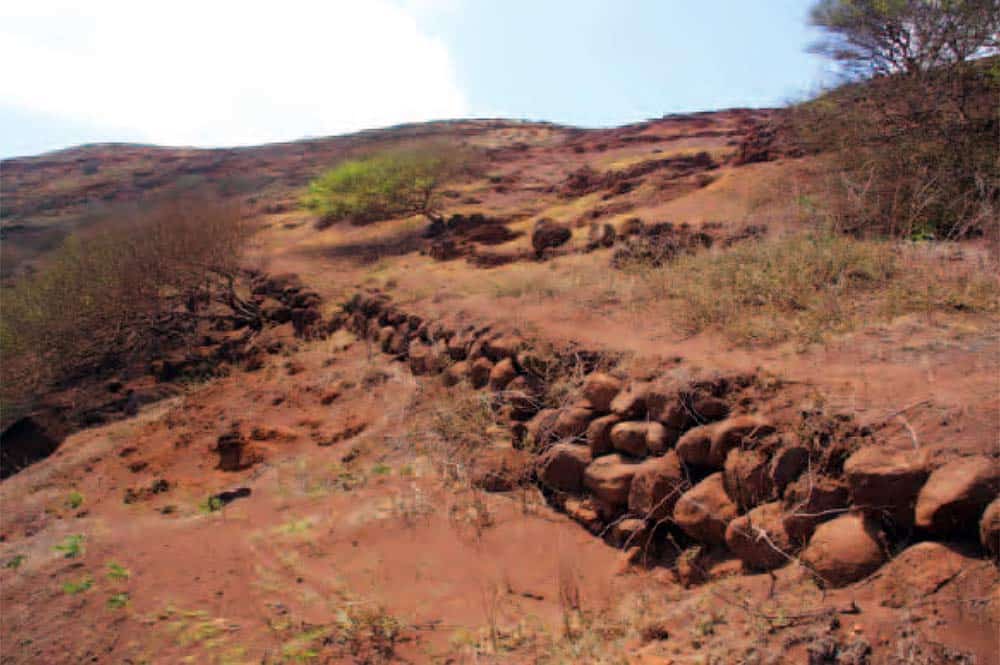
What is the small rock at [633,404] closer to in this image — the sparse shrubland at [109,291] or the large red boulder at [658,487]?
the large red boulder at [658,487]

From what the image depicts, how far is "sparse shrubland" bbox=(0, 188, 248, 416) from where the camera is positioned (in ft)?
30.0

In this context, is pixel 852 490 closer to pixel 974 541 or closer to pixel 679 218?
pixel 974 541

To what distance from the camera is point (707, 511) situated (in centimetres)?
327

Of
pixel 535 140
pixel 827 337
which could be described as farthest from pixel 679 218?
pixel 535 140

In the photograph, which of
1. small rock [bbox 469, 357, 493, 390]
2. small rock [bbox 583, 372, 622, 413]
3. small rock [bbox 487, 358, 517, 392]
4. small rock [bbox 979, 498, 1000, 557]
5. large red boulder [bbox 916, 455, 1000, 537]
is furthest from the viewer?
small rock [bbox 469, 357, 493, 390]

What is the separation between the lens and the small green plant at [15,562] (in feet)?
14.7

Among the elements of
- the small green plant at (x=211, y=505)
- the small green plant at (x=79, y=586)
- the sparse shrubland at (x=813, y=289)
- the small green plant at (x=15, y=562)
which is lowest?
the small green plant at (x=15, y=562)

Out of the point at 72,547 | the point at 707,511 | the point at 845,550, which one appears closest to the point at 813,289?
the point at 707,511

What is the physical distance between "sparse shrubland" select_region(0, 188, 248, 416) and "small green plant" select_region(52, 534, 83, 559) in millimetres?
5395

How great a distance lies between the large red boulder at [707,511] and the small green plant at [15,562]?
13.5 feet

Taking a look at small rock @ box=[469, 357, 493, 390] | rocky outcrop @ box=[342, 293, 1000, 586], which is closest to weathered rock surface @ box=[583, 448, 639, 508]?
rocky outcrop @ box=[342, 293, 1000, 586]

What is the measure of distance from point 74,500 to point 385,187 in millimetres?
8576

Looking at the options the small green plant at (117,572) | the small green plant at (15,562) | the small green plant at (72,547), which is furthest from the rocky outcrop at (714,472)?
the small green plant at (15,562)

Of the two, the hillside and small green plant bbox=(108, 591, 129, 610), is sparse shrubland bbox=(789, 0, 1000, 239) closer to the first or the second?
the hillside
